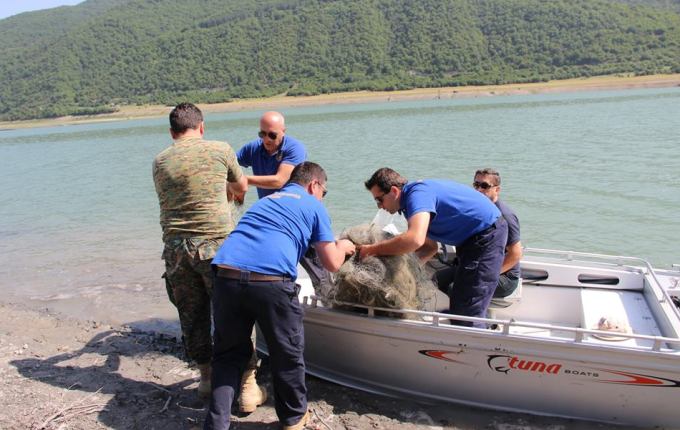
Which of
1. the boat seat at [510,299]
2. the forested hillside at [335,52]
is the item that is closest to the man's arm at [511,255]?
the boat seat at [510,299]

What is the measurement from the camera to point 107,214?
1491 centimetres

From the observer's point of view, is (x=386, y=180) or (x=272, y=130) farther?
(x=272, y=130)

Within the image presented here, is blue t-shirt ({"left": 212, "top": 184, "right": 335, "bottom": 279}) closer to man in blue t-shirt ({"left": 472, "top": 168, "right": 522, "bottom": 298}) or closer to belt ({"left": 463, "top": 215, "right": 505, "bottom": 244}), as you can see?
belt ({"left": 463, "top": 215, "right": 505, "bottom": 244})

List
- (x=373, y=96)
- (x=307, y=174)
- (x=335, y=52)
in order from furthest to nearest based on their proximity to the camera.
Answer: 1. (x=335, y=52)
2. (x=373, y=96)
3. (x=307, y=174)

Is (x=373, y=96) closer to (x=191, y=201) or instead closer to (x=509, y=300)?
(x=509, y=300)

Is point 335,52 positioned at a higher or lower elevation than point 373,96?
higher

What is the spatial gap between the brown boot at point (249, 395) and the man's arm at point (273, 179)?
156cm

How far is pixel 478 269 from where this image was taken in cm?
415

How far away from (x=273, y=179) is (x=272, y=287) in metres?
1.80

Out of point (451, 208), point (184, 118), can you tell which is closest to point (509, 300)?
point (451, 208)

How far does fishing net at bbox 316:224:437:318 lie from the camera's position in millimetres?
4086

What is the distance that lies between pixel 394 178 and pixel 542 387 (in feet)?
5.98

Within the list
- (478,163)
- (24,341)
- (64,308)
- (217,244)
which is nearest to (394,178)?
(217,244)

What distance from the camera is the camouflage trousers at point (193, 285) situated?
3822 millimetres
